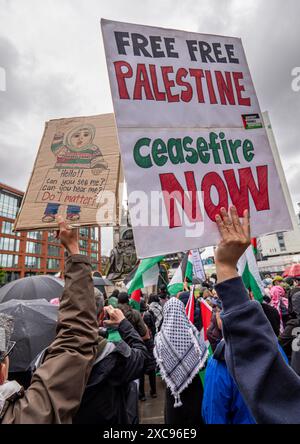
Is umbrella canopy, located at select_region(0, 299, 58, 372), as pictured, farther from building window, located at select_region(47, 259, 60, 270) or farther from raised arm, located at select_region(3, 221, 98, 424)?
building window, located at select_region(47, 259, 60, 270)

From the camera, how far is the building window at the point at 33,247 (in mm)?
55562

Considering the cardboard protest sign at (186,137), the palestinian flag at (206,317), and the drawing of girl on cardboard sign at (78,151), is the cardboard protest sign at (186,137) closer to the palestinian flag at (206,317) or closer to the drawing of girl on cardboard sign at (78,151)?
the drawing of girl on cardboard sign at (78,151)

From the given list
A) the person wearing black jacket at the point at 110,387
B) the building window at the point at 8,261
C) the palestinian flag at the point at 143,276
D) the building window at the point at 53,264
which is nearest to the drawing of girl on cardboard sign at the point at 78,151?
the person wearing black jacket at the point at 110,387

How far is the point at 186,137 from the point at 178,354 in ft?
5.62

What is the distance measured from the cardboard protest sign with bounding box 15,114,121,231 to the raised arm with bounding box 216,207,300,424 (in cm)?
131

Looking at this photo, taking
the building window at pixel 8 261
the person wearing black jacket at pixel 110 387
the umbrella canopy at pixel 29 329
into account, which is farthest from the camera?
the building window at pixel 8 261

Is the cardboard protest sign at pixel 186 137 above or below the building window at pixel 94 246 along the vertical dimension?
below

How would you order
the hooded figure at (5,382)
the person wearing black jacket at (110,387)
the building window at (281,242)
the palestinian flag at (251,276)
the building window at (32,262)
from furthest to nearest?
1. the building window at (281,242)
2. the building window at (32,262)
3. the palestinian flag at (251,276)
4. the person wearing black jacket at (110,387)
5. the hooded figure at (5,382)

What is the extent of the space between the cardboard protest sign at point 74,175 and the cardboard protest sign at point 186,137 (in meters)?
0.77

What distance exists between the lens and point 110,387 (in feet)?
6.14

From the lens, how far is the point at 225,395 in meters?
1.59

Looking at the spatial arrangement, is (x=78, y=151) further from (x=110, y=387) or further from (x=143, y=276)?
(x=143, y=276)

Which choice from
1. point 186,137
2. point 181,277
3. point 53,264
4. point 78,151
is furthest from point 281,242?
point 186,137
